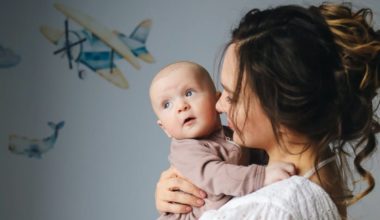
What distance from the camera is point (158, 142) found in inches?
90.0

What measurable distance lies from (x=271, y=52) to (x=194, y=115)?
0.95ft

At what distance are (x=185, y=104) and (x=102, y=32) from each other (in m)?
1.28

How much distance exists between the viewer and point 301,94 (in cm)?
86

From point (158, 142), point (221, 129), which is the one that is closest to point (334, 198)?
point (221, 129)

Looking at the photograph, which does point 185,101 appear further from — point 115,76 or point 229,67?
point 115,76

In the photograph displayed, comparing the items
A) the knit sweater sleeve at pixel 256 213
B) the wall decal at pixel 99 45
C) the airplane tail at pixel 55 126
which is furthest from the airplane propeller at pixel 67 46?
the knit sweater sleeve at pixel 256 213

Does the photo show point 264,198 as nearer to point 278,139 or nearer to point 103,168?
point 278,139

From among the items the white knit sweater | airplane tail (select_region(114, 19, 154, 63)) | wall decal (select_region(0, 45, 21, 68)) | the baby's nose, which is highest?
wall decal (select_region(0, 45, 21, 68))

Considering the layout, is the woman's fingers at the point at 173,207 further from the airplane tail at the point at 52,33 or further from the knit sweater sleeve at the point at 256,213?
the airplane tail at the point at 52,33

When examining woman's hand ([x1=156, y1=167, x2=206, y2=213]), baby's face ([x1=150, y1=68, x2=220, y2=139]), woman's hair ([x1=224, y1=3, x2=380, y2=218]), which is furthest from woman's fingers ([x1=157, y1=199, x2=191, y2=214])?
woman's hair ([x1=224, y1=3, x2=380, y2=218])

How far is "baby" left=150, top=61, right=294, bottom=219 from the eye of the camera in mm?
1011

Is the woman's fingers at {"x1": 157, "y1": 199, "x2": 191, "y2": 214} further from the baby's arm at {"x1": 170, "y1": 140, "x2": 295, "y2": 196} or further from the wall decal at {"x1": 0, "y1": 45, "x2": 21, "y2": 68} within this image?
the wall decal at {"x1": 0, "y1": 45, "x2": 21, "y2": 68}

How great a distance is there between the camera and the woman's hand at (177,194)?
1075mm

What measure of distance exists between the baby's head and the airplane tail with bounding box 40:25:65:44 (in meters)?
1.23
